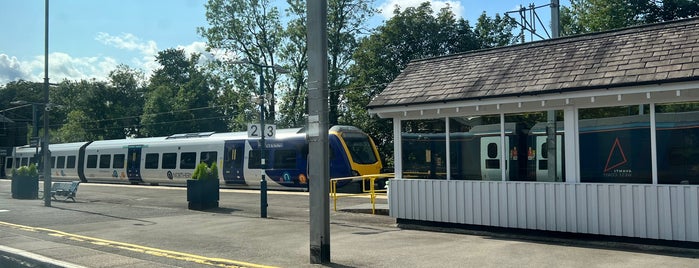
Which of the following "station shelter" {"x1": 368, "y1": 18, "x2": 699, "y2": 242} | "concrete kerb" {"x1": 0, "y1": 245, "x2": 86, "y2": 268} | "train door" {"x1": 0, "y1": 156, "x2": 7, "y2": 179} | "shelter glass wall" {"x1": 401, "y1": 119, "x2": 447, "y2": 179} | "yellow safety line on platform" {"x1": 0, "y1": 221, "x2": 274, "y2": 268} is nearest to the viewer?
"concrete kerb" {"x1": 0, "y1": 245, "x2": 86, "y2": 268}

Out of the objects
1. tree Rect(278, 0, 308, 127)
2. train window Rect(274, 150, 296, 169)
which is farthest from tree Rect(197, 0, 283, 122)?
train window Rect(274, 150, 296, 169)

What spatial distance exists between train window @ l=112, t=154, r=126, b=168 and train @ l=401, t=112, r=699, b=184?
25801 millimetres

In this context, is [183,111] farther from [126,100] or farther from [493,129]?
[493,129]

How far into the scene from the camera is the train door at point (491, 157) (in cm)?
1120

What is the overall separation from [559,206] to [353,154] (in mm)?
14080

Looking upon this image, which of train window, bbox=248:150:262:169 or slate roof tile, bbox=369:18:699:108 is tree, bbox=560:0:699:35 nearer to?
train window, bbox=248:150:262:169

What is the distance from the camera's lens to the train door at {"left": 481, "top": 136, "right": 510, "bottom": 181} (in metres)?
11.2

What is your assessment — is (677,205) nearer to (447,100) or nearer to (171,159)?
(447,100)

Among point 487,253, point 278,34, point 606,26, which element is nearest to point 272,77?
point 278,34

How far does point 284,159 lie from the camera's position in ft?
81.7

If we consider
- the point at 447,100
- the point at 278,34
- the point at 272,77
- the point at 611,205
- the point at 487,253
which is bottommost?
the point at 487,253

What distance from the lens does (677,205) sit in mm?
8898

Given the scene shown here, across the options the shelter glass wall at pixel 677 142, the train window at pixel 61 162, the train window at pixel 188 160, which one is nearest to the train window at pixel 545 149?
the shelter glass wall at pixel 677 142

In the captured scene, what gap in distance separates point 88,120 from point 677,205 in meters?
64.2
